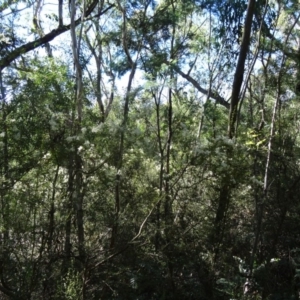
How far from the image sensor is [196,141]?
4613mm

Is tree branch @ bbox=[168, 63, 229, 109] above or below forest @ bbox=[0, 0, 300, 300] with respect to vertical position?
above

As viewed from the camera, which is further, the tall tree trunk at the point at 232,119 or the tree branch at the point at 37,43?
the tall tree trunk at the point at 232,119

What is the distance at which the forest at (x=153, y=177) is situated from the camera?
4.04 meters

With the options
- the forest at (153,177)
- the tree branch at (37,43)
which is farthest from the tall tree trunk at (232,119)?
the tree branch at (37,43)

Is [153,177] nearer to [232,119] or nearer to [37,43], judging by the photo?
[232,119]

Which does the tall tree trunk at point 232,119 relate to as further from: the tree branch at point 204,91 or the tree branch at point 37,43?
the tree branch at point 37,43

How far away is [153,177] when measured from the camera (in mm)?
4914

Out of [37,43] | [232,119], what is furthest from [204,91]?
[37,43]

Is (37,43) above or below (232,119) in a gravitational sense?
above

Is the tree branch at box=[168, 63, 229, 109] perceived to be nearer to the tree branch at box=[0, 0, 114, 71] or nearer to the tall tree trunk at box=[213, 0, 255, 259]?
the tall tree trunk at box=[213, 0, 255, 259]

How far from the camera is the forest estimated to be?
13.3 ft

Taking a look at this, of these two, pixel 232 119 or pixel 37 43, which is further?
pixel 37 43

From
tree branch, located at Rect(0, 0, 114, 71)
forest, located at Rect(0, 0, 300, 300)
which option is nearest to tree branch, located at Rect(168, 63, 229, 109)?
forest, located at Rect(0, 0, 300, 300)

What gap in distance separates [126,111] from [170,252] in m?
1.82
